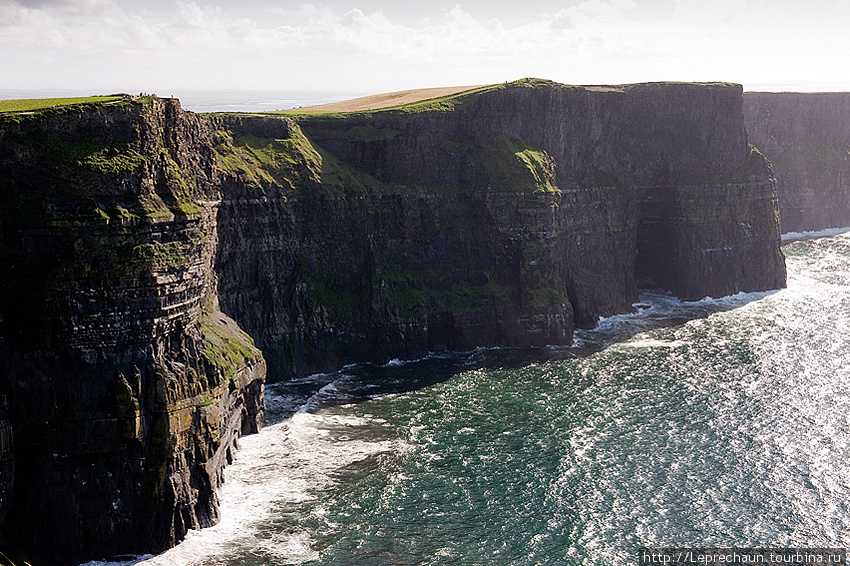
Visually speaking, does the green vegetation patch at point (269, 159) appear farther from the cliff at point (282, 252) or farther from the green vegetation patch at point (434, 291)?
the green vegetation patch at point (434, 291)

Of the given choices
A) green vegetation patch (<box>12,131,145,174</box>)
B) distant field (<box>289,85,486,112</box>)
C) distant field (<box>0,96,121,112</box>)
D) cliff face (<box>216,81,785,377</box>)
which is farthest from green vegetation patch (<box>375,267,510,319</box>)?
green vegetation patch (<box>12,131,145,174</box>)

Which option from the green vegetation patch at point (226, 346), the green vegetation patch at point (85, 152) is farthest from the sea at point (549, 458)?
the green vegetation patch at point (85, 152)

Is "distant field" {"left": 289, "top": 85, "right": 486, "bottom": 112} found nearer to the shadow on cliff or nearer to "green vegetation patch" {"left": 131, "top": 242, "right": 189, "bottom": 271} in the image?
the shadow on cliff

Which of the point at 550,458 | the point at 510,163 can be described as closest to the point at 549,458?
the point at 550,458

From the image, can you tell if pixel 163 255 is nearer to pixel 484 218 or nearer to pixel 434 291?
pixel 434 291

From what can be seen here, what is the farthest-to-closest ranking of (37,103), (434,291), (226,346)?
1. (434,291)
2. (226,346)
3. (37,103)
